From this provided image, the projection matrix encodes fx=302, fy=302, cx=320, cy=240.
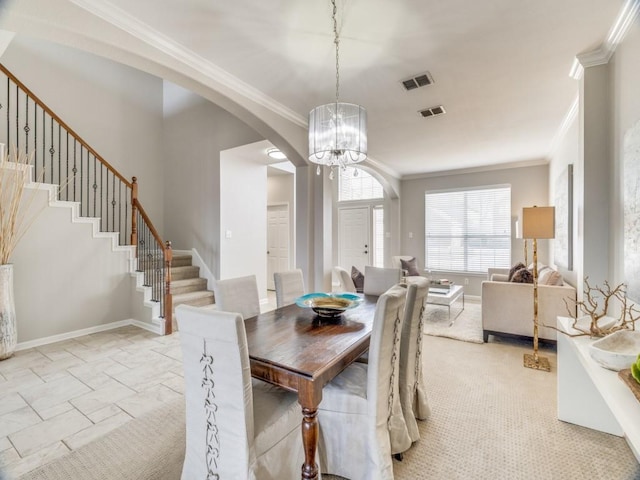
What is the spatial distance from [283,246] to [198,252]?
101 inches

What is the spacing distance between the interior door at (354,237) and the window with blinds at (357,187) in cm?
33

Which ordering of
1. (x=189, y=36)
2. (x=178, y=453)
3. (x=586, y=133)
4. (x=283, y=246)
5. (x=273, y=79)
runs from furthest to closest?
1. (x=283, y=246)
2. (x=273, y=79)
3. (x=586, y=133)
4. (x=189, y=36)
5. (x=178, y=453)

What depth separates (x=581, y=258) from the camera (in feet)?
8.11

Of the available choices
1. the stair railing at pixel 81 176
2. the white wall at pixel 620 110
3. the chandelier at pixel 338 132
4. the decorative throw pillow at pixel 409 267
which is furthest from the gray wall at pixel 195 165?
the white wall at pixel 620 110

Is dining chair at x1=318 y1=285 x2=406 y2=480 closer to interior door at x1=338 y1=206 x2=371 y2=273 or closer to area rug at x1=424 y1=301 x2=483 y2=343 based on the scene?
area rug at x1=424 y1=301 x2=483 y2=343

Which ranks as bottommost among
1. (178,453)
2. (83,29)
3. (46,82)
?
(178,453)

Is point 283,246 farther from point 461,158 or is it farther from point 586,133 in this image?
point 586,133

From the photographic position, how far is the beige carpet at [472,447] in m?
1.60

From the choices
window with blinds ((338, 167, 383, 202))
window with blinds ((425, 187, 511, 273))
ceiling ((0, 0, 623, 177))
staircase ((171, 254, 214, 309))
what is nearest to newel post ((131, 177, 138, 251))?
staircase ((171, 254, 214, 309))

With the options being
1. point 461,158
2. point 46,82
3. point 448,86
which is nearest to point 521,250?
point 461,158

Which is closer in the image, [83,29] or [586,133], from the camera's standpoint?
[83,29]

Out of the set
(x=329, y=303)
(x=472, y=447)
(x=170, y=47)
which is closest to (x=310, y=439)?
(x=329, y=303)

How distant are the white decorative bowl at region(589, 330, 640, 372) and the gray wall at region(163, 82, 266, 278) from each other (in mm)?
4355

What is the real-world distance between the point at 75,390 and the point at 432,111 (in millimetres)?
4322
